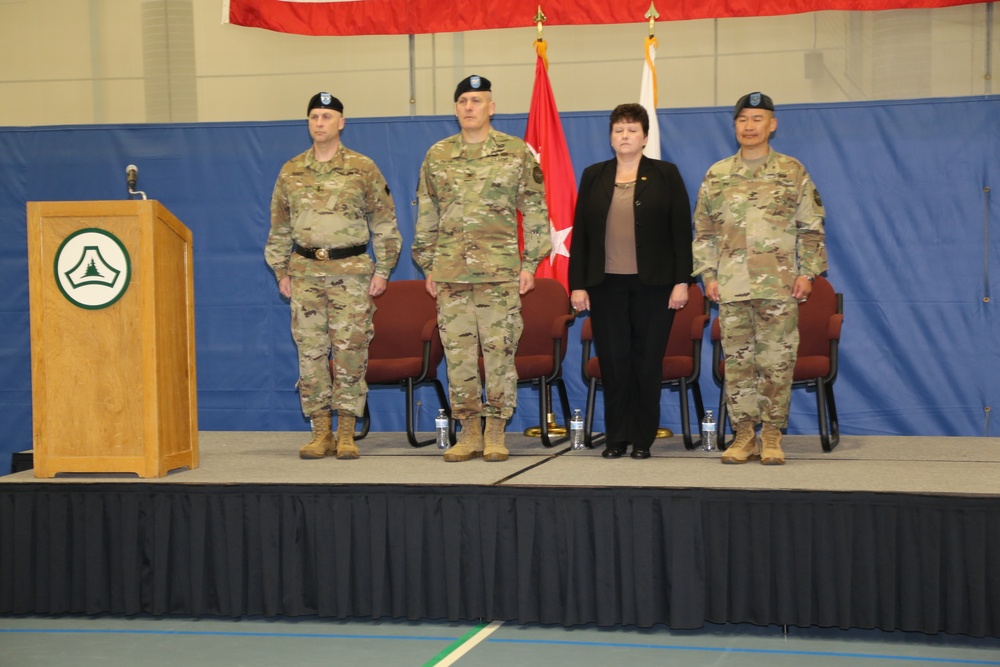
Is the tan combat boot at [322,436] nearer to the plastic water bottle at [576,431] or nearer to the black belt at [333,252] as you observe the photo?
the black belt at [333,252]

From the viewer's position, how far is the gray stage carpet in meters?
3.64

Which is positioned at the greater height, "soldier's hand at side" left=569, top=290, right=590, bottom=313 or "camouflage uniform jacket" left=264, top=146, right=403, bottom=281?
"camouflage uniform jacket" left=264, top=146, right=403, bottom=281

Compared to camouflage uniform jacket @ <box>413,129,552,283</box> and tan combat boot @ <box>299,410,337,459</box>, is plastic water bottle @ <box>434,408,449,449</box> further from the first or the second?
camouflage uniform jacket @ <box>413,129,552,283</box>

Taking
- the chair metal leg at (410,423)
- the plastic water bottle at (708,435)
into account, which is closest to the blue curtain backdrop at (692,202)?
the chair metal leg at (410,423)

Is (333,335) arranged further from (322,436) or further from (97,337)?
(97,337)

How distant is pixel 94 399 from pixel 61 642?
0.89m

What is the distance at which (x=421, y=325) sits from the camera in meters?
5.68

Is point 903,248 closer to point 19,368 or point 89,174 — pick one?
point 89,174

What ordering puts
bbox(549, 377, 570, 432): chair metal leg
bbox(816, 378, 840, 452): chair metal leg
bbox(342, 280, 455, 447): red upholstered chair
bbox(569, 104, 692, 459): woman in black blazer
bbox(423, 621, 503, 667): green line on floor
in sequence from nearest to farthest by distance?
bbox(423, 621, 503, 667): green line on floor < bbox(569, 104, 692, 459): woman in black blazer < bbox(816, 378, 840, 452): chair metal leg < bbox(549, 377, 570, 432): chair metal leg < bbox(342, 280, 455, 447): red upholstered chair

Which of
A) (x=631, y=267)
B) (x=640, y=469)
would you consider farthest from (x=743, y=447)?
(x=631, y=267)

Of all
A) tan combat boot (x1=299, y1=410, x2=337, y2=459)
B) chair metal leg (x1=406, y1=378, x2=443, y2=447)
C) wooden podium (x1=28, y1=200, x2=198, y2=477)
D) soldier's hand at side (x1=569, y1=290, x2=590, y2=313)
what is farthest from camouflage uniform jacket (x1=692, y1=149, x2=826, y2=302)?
wooden podium (x1=28, y1=200, x2=198, y2=477)

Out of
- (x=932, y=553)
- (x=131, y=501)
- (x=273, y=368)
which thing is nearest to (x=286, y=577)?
(x=131, y=501)

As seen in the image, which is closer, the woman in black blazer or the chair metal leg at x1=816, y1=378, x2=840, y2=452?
the woman in black blazer

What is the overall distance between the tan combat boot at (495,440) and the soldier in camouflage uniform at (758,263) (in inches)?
36.4
